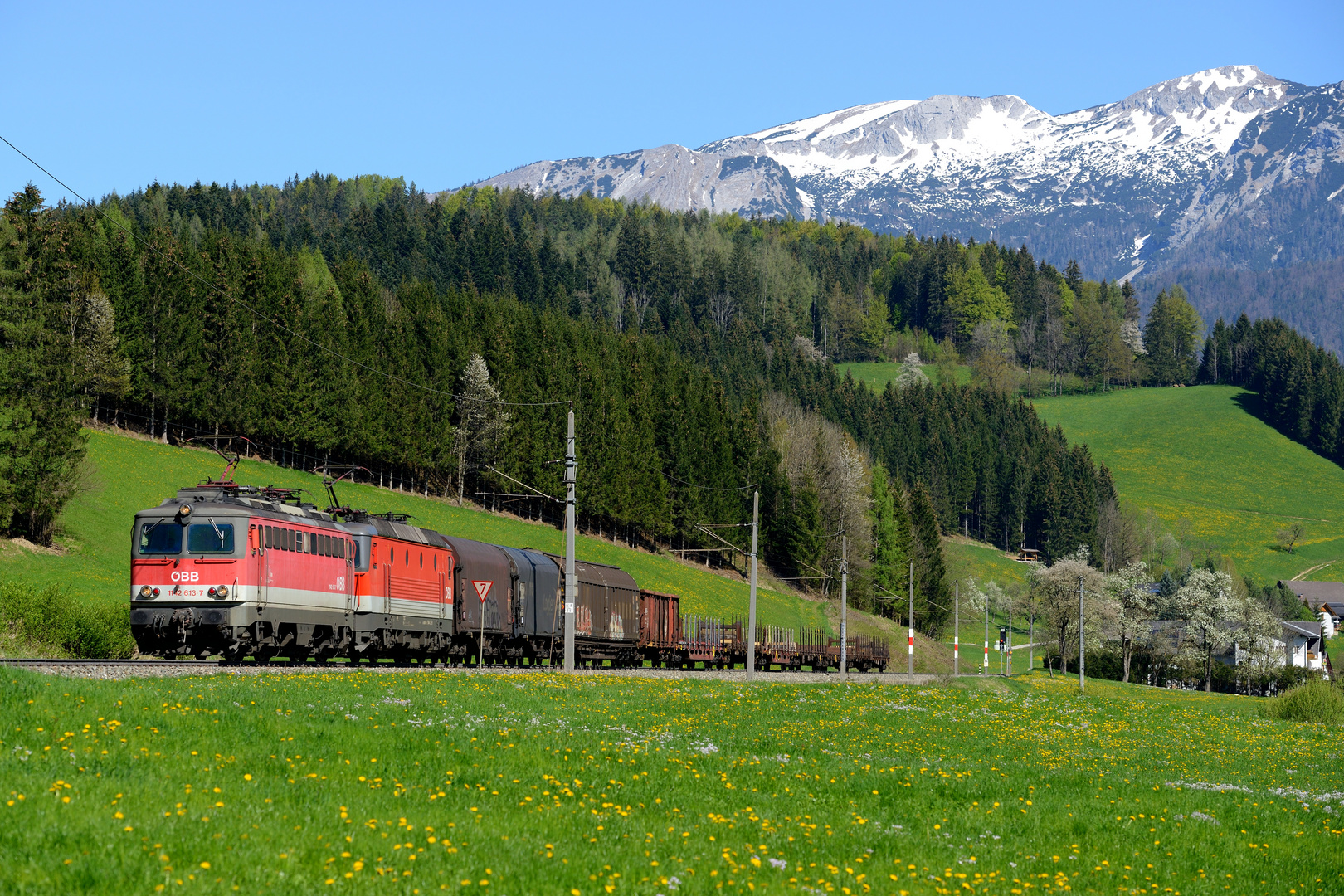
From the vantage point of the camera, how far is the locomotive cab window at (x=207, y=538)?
1174 inches

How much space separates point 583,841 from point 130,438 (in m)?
76.9

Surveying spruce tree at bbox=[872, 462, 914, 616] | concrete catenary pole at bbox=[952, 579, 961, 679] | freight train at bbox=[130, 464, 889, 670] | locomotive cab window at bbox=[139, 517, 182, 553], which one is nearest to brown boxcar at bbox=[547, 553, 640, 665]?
freight train at bbox=[130, 464, 889, 670]

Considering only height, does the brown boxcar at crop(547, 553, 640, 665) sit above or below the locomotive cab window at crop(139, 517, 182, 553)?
below

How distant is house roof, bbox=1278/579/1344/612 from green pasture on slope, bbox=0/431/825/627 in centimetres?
7870

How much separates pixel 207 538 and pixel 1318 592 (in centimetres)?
15926

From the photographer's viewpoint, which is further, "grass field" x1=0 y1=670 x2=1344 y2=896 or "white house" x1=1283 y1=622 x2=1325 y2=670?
"white house" x1=1283 y1=622 x2=1325 y2=670

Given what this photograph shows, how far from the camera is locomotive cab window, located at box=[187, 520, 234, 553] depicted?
97.8ft

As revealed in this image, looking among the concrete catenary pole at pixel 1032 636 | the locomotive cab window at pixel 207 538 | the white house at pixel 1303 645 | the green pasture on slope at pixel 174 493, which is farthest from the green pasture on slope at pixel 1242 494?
the locomotive cab window at pixel 207 538

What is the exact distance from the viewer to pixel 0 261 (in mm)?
59594

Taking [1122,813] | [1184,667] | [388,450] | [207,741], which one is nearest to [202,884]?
[207,741]

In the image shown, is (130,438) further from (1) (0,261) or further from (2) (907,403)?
(2) (907,403)

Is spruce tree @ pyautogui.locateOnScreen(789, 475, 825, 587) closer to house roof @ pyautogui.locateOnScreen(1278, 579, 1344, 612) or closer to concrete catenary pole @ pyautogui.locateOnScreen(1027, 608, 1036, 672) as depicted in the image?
concrete catenary pole @ pyautogui.locateOnScreen(1027, 608, 1036, 672)

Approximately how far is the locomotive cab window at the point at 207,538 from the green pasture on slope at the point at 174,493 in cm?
2243

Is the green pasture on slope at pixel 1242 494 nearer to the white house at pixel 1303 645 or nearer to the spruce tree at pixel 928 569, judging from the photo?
the white house at pixel 1303 645
